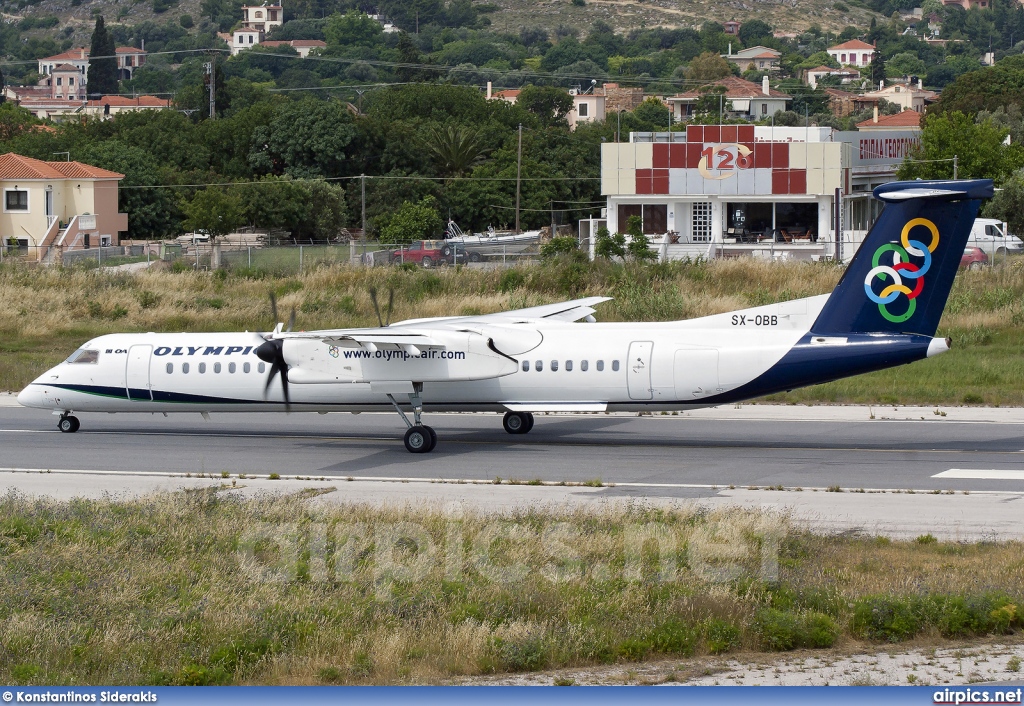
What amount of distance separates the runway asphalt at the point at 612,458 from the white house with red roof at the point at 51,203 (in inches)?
1861

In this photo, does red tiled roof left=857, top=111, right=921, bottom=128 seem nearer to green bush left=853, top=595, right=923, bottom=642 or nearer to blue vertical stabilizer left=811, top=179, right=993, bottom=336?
blue vertical stabilizer left=811, top=179, right=993, bottom=336

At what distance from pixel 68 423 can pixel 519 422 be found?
1082 cm

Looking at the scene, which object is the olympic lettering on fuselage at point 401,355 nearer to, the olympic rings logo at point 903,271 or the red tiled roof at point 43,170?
the olympic rings logo at point 903,271

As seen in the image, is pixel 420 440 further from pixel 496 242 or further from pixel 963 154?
pixel 963 154

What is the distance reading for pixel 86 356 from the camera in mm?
30312

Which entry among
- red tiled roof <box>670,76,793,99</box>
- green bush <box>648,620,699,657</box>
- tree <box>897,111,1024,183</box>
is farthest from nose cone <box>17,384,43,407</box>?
red tiled roof <box>670,76,793,99</box>

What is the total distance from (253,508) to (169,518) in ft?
4.52

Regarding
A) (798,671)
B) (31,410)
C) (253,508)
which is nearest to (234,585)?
(253,508)

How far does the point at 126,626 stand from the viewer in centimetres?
1470

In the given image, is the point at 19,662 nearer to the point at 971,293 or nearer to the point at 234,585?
the point at 234,585

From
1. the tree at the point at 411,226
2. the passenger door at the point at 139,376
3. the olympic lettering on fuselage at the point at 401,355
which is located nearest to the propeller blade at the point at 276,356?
the olympic lettering on fuselage at the point at 401,355

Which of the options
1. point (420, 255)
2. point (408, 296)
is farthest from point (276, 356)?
point (420, 255)

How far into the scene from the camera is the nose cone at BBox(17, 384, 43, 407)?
100ft

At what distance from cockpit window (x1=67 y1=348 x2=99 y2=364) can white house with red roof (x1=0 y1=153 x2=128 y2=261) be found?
157 feet
